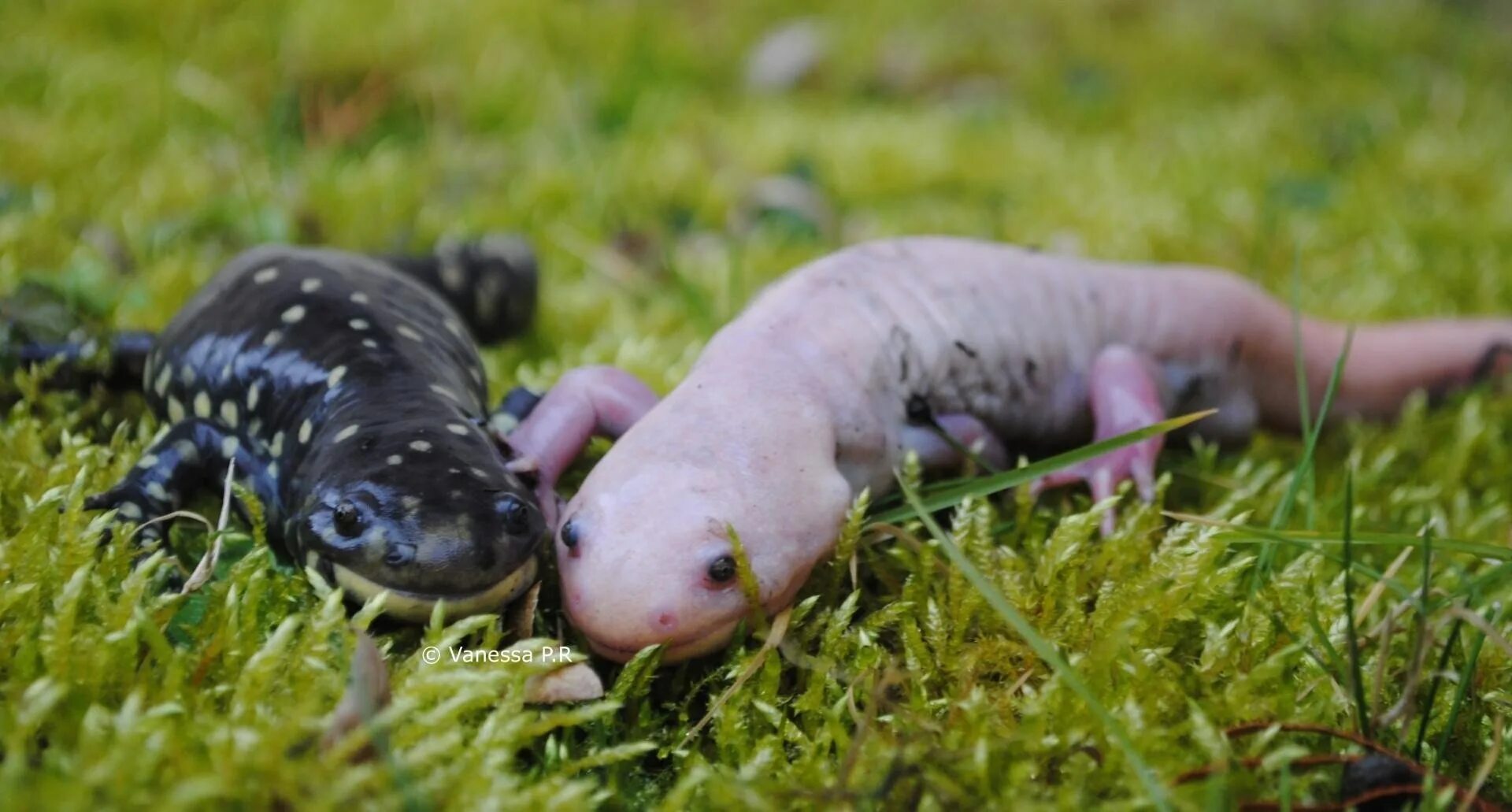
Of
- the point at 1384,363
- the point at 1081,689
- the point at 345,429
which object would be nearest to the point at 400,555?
Result: the point at 345,429

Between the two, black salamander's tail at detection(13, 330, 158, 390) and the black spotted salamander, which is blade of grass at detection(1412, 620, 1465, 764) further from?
black salamander's tail at detection(13, 330, 158, 390)

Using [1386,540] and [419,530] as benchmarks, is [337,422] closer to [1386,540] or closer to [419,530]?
[419,530]

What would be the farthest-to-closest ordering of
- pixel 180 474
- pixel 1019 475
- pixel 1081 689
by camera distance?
pixel 180 474
pixel 1019 475
pixel 1081 689

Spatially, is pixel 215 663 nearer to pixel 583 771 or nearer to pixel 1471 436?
pixel 583 771

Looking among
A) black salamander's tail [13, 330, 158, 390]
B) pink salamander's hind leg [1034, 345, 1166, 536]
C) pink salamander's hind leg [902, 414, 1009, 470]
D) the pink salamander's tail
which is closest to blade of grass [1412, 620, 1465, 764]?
pink salamander's hind leg [1034, 345, 1166, 536]

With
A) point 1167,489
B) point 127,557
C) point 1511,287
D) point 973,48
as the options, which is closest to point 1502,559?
point 1167,489

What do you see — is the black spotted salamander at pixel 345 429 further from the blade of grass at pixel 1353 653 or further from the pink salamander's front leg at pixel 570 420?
the blade of grass at pixel 1353 653
